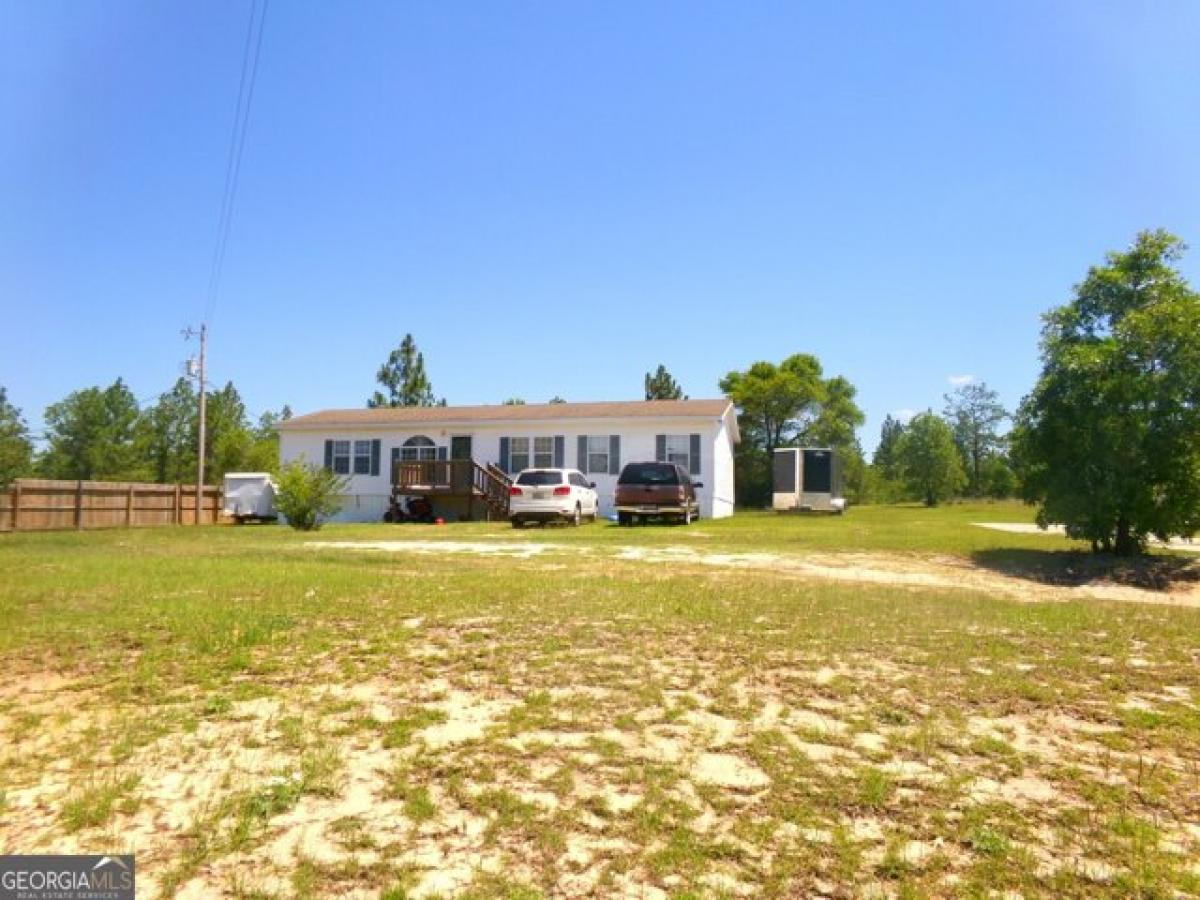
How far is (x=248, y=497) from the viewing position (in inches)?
1154

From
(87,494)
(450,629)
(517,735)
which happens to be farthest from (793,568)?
(87,494)

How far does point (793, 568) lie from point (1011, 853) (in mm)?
8563

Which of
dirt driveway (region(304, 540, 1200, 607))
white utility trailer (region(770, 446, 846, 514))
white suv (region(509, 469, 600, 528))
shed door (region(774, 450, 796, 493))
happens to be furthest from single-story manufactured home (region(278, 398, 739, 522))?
dirt driveway (region(304, 540, 1200, 607))

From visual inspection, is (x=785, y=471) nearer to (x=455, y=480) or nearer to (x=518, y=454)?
(x=518, y=454)

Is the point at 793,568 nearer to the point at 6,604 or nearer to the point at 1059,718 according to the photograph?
the point at 1059,718

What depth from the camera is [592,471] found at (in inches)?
1107

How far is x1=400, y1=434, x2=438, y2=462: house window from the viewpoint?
97.7 feet

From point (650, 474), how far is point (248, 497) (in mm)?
17151

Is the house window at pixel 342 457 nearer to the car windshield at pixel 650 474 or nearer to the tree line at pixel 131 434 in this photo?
the car windshield at pixel 650 474

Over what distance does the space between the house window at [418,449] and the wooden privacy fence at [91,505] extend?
7.35 metres

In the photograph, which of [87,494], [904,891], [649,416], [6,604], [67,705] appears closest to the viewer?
[904,891]

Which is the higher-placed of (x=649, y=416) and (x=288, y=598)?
(x=649, y=416)

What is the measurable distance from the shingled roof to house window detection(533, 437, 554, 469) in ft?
2.87

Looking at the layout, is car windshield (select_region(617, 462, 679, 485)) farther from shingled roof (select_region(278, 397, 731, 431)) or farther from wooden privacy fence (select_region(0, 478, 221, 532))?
wooden privacy fence (select_region(0, 478, 221, 532))
